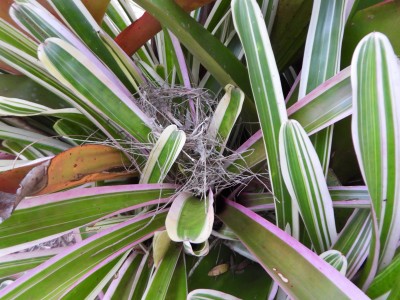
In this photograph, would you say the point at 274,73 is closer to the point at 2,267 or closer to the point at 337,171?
the point at 337,171

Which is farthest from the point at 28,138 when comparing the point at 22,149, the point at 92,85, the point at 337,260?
the point at 337,260

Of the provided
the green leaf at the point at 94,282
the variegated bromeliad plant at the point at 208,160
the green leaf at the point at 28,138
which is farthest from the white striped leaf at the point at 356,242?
the green leaf at the point at 28,138

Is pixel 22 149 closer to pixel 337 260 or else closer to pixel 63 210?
pixel 63 210

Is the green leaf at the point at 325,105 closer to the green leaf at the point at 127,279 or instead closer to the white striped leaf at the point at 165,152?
the white striped leaf at the point at 165,152

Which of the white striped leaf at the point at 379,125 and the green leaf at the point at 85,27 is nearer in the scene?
the white striped leaf at the point at 379,125

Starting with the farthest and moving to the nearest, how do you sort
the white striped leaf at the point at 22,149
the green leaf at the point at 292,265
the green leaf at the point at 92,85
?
the white striped leaf at the point at 22,149 → the green leaf at the point at 92,85 → the green leaf at the point at 292,265

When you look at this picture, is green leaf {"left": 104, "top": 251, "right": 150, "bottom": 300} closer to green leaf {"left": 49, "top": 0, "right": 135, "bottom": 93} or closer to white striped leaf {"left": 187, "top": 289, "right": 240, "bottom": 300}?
white striped leaf {"left": 187, "top": 289, "right": 240, "bottom": 300}
